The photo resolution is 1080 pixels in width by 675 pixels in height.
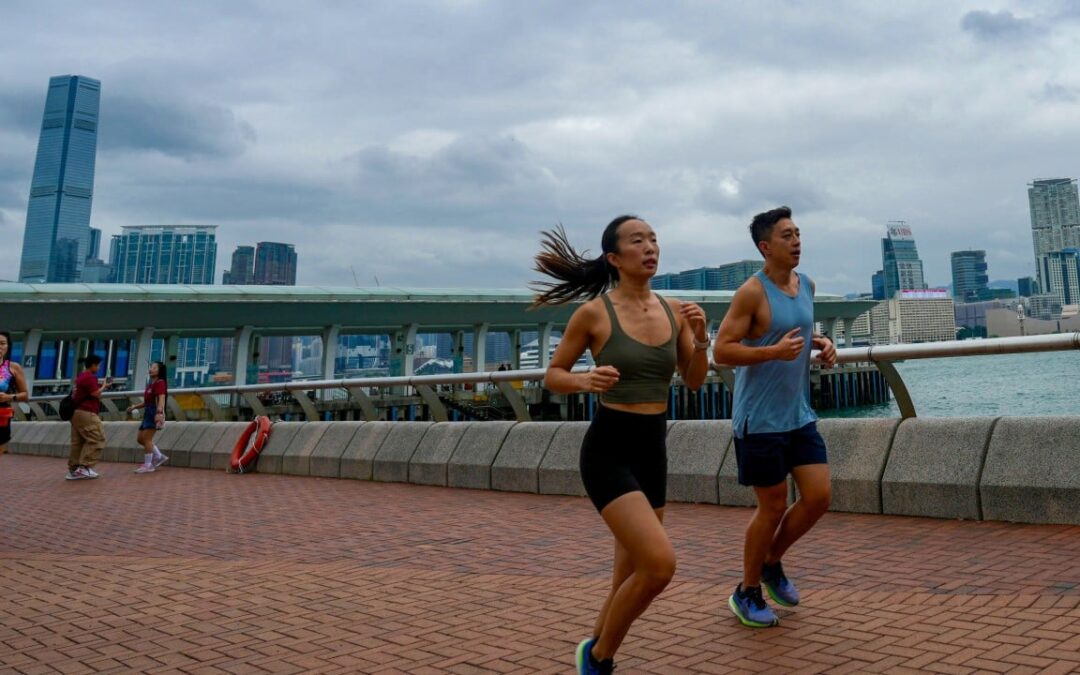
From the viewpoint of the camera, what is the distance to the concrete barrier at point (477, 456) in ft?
31.2

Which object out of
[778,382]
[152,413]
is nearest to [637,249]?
[778,382]

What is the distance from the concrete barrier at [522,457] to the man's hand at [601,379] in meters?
6.07

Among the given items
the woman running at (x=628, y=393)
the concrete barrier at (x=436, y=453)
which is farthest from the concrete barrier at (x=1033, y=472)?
the concrete barrier at (x=436, y=453)

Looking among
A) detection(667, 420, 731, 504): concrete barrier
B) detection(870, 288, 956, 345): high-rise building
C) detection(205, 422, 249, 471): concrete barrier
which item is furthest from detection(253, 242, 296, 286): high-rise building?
detection(667, 420, 731, 504): concrete barrier

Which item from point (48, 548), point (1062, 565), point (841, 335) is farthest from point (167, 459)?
point (841, 335)

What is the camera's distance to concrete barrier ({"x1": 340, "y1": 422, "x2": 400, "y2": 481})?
1116 cm

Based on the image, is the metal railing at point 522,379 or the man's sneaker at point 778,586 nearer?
the man's sneaker at point 778,586

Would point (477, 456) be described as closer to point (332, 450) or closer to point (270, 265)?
point (332, 450)

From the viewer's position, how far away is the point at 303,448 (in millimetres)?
12492

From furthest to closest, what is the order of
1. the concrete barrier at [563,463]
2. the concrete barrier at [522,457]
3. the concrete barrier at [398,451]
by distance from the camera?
the concrete barrier at [398,451] → the concrete barrier at [522,457] → the concrete barrier at [563,463]

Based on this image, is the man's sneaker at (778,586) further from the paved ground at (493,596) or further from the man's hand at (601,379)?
the man's hand at (601,379)

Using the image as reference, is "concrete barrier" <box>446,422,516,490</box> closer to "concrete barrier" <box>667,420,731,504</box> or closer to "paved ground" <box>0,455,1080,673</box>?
"paved ground" <box>0,455,1080,673</box>

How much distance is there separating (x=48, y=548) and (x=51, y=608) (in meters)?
2.48

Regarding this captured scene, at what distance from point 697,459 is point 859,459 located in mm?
1573
